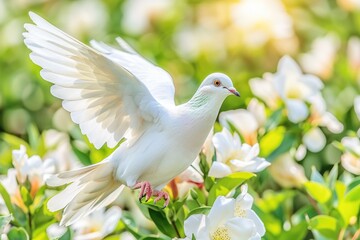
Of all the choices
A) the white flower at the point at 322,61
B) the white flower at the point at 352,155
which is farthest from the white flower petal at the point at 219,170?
the white flower at the point at 322,61

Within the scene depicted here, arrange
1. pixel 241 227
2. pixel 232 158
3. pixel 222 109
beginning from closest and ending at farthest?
pixel 241 227 → pixel 232 158 → pixel 222 109

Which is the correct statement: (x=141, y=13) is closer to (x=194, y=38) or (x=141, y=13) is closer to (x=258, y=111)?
(x=194, y=38)

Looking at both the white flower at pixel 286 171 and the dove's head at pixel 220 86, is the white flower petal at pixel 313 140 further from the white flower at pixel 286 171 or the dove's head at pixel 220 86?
the dove's head at pixel 220 86

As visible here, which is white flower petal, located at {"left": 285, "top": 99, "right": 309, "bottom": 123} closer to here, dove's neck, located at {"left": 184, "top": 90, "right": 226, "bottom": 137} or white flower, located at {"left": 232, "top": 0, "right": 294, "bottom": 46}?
dove's neck, located at {"left": 184, "top": 90, "right": 226, "bottom": 137}

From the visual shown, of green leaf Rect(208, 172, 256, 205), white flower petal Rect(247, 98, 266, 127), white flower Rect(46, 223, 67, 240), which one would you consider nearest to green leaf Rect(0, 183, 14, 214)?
white flower Rect(46, 223, 67, 240)

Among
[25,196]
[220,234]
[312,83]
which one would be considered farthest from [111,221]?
[312,83]

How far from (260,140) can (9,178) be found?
1.77 ft

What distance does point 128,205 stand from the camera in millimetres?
2467

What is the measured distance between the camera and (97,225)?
1971mm

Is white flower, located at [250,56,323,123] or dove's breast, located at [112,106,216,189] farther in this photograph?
white flower, located at [250,56,323,123]

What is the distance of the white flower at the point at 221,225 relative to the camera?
1.59 metres

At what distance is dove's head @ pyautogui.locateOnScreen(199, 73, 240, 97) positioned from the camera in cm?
165

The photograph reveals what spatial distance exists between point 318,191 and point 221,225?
1.20 ft

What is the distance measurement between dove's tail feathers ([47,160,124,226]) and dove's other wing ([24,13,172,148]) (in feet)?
0.18
